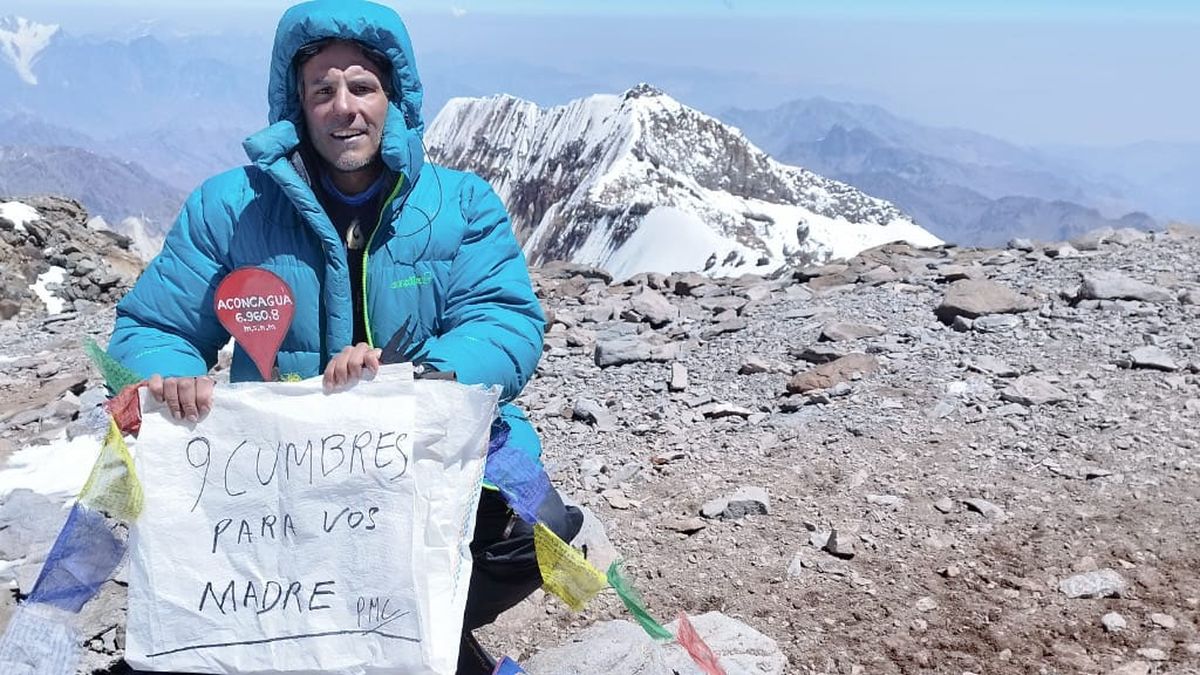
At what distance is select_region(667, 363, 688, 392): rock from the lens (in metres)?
7.90

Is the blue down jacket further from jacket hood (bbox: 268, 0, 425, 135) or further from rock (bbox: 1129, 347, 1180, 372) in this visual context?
rock (bbox: 1129, 347, 1180, 372)

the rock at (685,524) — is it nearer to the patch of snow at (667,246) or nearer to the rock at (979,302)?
the rock at (979,302)

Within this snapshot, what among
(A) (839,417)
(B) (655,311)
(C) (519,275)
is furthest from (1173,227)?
(C) (519,275)

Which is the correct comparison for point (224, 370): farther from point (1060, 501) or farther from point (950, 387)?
point (1060, 501)

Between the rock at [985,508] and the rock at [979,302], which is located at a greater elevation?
the rock at [979,302]

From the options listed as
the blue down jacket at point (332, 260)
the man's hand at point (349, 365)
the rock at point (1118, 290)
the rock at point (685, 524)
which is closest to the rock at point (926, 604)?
the rock at point (685, 524)

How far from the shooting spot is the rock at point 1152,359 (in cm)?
720

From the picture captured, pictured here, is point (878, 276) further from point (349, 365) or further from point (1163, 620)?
point (349, 365)

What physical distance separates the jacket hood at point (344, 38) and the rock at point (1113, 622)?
12.6ft

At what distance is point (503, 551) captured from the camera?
314 cm

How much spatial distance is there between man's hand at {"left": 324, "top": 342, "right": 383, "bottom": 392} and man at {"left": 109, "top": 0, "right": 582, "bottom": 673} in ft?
1.13

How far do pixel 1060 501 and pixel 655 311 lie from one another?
5381 mm

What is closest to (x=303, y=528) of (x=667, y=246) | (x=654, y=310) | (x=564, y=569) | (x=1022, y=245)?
(x=564, y=569)

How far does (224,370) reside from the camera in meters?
9.58
